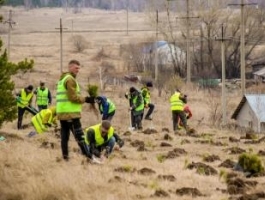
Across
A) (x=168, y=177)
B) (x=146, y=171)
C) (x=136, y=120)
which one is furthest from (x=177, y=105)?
(x=168, y=177)

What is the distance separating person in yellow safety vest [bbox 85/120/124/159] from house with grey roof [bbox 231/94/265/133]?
18.0m

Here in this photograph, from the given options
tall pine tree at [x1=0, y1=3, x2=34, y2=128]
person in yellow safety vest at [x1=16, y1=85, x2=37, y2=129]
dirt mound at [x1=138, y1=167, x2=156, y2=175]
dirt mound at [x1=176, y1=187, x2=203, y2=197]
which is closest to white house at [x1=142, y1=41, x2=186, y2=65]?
person in yellow safety vest at [x1=16, y1=85, x2=37, y2=129]

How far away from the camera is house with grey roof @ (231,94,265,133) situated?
32.1 meters

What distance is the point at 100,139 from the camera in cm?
1411

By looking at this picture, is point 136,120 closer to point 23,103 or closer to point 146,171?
point 23,103

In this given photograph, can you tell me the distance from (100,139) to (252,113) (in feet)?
65.8

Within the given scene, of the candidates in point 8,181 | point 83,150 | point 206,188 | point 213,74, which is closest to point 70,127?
point 83,150

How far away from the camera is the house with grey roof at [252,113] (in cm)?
3211

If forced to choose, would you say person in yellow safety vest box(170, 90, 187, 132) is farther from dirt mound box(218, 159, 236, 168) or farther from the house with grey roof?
dirt mound box(218, 159, 236, 168)

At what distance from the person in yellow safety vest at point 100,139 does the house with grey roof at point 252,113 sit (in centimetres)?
1799

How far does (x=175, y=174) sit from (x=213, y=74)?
59675 mm

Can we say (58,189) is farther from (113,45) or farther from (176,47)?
(113,45)

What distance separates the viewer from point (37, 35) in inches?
4838

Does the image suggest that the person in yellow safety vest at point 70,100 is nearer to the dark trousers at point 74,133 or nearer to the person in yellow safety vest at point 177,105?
the dark trousers at point 74,133
